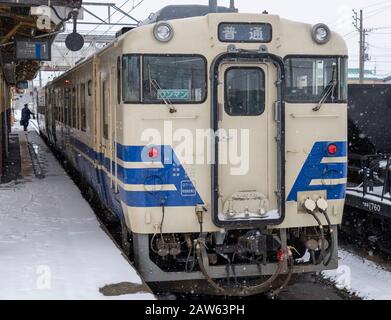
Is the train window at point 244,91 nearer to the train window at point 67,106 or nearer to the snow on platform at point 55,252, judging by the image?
the snow on platform at point 55,252

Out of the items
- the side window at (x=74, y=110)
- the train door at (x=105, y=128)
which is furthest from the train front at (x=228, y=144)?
the side window at (x=74, y=110)

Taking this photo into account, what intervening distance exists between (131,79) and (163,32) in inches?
24.5

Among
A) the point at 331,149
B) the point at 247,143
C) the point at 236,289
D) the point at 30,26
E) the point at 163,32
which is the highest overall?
the point at 30,26

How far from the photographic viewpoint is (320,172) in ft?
23.6

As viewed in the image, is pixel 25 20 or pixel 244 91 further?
pixel 25 20

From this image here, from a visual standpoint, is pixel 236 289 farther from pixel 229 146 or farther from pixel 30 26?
pixel 30 26

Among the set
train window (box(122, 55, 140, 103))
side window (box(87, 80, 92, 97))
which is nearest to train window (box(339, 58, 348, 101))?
train window (box(122, 55, 140, 103))

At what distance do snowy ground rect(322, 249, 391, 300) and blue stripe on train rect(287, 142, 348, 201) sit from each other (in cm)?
143

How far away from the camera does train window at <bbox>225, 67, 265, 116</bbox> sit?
22.8ft

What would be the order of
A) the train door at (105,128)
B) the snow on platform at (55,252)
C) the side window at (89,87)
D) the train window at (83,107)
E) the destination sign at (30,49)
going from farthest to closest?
the destination sign at (30,49) < the train window at (83,107) < the side window at (89,87) < the train door at (105,128) < the snow on platform at (55,252)

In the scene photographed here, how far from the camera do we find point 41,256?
757 cm

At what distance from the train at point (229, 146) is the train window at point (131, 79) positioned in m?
0.01

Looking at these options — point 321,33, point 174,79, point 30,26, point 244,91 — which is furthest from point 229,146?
point 30,26

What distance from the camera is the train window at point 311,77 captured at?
7.12 metres
